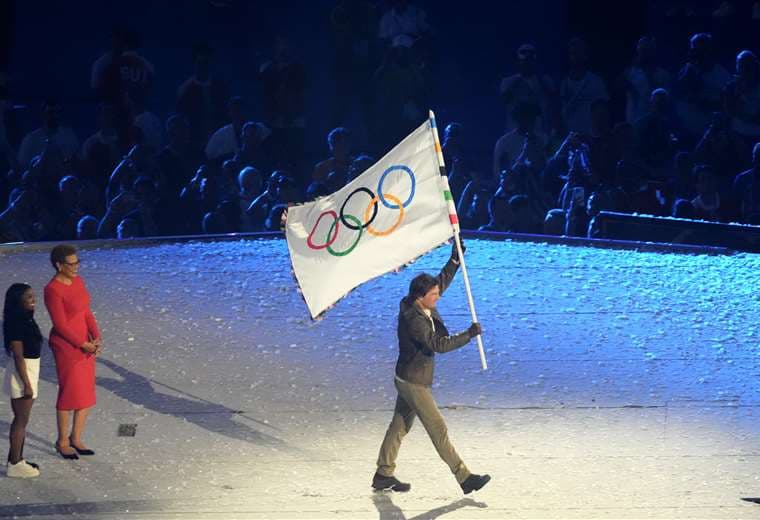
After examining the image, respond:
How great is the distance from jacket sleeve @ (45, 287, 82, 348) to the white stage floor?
2.93 feet

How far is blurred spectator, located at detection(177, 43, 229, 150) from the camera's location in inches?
679

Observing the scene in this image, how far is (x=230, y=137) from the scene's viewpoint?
17.0m

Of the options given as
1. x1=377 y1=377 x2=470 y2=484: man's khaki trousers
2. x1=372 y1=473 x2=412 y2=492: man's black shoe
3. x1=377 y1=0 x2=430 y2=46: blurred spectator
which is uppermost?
x1=377 y1=0 x2=430 y2=46: blurred spectator

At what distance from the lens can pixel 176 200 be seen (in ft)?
53.9

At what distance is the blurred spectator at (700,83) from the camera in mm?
16750

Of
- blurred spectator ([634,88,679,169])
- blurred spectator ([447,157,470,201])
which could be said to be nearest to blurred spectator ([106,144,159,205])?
blurred spectator ([447,157,470,201])

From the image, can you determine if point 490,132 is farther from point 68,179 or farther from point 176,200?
point 68,179

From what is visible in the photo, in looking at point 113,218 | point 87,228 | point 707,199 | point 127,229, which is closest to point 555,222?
point 707,199

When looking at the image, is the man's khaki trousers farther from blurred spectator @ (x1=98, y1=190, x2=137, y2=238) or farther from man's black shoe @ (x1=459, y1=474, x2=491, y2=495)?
blurred spectator @ (x1=98, y1=190, x2=137, y2=238)

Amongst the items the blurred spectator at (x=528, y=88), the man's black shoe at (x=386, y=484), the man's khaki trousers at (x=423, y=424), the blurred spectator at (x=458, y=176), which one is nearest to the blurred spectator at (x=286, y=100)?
the blurred spectator at (x=458, y=176)

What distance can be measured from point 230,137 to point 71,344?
7.55 meters

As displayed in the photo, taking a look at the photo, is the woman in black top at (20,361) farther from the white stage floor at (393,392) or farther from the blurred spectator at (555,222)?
the blurred spectator at (555,222)

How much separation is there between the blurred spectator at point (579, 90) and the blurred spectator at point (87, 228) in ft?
18.1

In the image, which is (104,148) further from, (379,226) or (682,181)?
(379,226)
